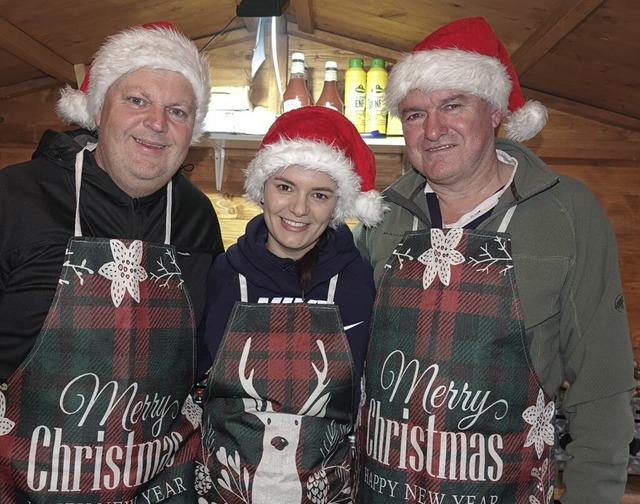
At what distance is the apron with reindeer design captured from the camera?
5.05ft

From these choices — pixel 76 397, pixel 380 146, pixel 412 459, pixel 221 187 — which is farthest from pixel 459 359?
pixel 221 187

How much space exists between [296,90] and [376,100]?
308mm

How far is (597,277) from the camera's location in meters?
1.52

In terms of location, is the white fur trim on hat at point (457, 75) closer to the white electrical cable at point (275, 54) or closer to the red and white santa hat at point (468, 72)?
the red and white santa hat at point (468, 72)

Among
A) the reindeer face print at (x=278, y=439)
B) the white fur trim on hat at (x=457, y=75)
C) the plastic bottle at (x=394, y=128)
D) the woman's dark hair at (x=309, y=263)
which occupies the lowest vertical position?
the reindeer face print at (x=278, y=439)

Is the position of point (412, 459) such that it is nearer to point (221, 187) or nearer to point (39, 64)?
point (221, 187)

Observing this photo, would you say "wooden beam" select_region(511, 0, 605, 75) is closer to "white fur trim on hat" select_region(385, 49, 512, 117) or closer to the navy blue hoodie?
"white fur trim on hat" select_region(385, 49, 512, 117)

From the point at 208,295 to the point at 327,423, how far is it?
16.7 inches

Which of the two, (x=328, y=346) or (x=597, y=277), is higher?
(x=597, y=277)

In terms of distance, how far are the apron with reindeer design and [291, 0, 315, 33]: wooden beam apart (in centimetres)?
141

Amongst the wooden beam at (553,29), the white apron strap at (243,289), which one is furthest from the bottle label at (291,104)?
the white apron strap at (243,289)

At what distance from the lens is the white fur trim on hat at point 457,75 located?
5.34 ft

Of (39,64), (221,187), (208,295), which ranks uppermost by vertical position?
(39,64)

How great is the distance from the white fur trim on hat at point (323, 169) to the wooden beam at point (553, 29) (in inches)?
30.7
